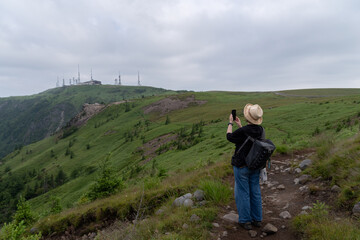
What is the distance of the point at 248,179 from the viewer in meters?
5.60

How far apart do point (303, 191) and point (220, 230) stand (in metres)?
3.56

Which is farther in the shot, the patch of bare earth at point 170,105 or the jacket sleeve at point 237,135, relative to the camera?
the patch of bare earth at point 170,105

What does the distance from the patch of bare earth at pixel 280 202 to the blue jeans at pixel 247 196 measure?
12.3 inches

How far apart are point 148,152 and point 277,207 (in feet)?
132

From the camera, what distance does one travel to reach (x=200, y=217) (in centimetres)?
587

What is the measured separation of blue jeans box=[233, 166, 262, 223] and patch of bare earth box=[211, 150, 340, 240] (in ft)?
1.03

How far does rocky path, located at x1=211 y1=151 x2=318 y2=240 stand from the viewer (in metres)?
5.13

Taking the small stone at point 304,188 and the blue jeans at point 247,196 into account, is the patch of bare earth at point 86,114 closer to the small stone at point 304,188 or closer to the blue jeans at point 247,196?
the small stone at point 304,188

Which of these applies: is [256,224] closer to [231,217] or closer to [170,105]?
[231,217]

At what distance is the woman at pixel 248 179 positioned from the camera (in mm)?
5433

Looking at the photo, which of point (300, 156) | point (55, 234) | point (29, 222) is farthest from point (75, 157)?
point (300, 156)

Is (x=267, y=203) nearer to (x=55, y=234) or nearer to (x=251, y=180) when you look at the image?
(x=251, y=180)

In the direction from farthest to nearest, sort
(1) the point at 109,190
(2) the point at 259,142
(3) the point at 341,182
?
(1) the point at 109,190 < (3) the point at 341,182 < (2) the point at 259,142

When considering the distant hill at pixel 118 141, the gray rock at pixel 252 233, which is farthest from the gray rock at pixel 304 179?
the distant hill at pixel 118 141
